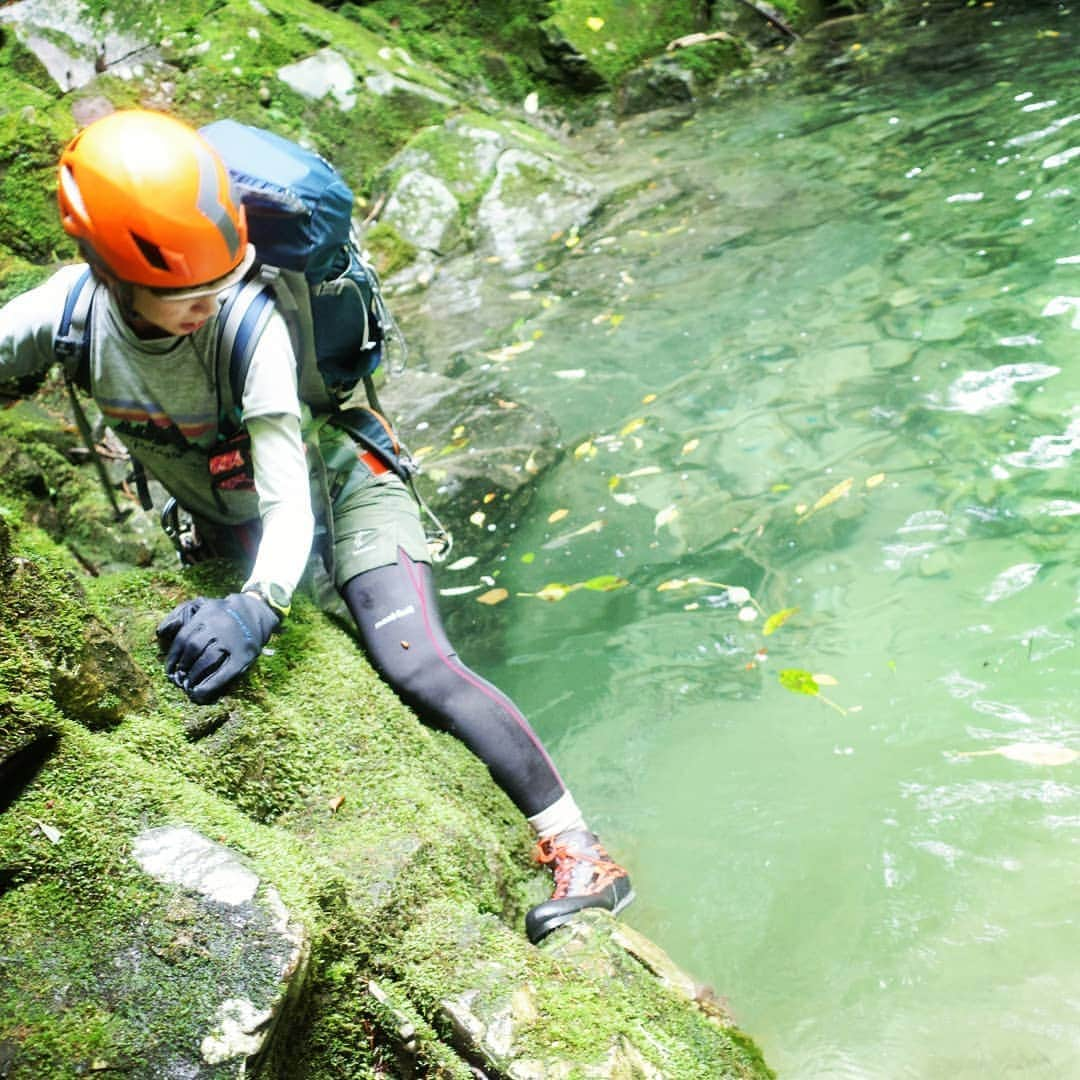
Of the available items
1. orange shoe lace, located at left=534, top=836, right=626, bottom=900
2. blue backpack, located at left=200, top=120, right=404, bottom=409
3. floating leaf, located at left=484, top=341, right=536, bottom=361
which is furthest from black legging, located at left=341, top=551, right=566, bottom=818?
floating leaf, located at left=484, top=341, right=536, bottom=361

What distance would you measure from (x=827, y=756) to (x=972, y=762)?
501 millimetres

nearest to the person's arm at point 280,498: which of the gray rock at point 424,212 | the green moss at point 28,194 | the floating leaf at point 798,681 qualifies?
Result: the floating leaf at point 798,681

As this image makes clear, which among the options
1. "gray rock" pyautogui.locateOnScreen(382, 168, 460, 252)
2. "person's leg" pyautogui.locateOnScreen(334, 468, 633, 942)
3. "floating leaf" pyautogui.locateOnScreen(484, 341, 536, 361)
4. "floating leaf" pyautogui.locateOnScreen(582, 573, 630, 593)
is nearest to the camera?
"person's leg" pyautogui.locateOnScreen(334, 468, 633, 942)

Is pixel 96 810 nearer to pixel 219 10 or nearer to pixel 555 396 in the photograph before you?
pixel 555 396

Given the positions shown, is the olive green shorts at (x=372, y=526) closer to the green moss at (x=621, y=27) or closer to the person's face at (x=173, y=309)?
the person's face at (x=173, y=309)

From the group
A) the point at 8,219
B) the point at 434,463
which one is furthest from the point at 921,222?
the point at 8,219

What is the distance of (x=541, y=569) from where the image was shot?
5070 mm

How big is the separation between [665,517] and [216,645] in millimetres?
3043

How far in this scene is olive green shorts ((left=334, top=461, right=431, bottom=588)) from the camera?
3.44m

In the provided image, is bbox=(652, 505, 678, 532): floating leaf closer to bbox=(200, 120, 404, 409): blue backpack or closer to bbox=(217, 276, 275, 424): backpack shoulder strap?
bbox=(200, 120, 404, 409): blue backpack

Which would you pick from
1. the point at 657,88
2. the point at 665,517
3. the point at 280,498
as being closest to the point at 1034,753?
the point at 665,517

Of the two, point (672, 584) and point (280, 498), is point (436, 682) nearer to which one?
point (280, 498)

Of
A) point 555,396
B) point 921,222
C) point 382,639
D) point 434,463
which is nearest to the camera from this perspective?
point 382,639

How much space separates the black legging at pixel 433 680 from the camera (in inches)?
132
